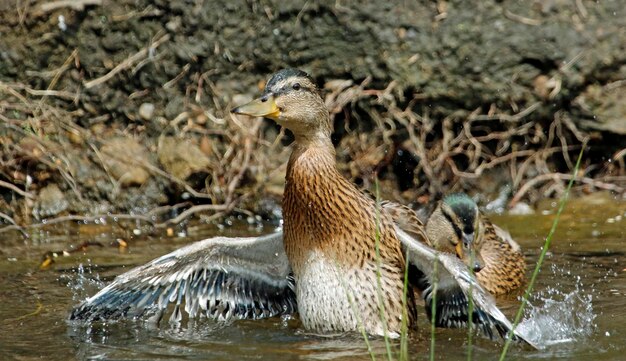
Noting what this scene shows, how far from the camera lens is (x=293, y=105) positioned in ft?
20.0

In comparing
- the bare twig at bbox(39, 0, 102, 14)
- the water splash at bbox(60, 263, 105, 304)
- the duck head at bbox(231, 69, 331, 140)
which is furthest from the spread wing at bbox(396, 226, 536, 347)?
the bare twig at bbox(39, 0, 102, 14)

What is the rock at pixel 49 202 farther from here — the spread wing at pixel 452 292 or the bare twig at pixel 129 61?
the spread wing at pixel 452 292

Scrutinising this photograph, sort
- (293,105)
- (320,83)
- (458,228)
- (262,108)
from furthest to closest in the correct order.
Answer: (320,83), (458,228), (293,105), (262,108)

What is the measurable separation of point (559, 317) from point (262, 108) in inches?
78.7

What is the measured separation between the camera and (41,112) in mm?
9234

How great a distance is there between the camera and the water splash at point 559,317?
5879 millimetres

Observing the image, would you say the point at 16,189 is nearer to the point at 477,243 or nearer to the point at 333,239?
the point at 333,239

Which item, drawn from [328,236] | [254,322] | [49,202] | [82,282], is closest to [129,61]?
[49,202]

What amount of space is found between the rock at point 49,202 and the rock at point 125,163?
1.46ft

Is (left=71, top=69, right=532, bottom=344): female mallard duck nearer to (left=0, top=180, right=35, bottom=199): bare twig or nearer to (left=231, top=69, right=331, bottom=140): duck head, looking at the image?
(left=231, top=69, right=331, bottom=140): duck head

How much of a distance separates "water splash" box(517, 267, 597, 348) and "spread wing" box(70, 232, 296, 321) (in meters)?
1.53

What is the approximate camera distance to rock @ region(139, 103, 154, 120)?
956 centimetres

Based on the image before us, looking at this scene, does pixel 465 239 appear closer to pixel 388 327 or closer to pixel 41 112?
pixel 388 327

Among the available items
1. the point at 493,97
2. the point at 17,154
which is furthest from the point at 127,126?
the point at 493,97
